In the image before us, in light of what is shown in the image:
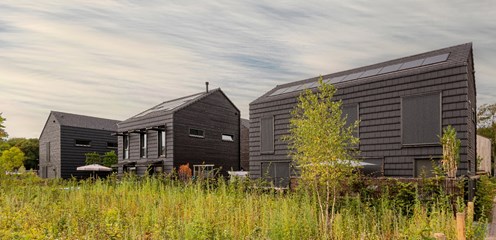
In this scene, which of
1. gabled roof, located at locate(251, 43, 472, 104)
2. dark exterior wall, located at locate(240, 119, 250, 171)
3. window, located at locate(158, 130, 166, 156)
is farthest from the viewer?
dark exterior wall, located at locate(240, 119, 250, 171)

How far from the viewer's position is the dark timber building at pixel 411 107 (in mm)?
→ 15438

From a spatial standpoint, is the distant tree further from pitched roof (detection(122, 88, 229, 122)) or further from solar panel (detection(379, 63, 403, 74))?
solar panel (detection(379, 63, 403, 74))

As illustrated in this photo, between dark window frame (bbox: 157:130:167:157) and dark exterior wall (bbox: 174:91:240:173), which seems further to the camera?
dark window frame (bbox: 157:130:167:157)

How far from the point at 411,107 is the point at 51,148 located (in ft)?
111

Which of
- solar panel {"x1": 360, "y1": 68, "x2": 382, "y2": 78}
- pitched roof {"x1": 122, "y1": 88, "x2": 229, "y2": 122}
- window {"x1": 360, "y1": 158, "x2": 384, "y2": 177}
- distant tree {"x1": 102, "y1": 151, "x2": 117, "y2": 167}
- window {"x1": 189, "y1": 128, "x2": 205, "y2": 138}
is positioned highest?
solar panel {"x1": 360, "y1": 68, "x2": 382, "y2": 78}

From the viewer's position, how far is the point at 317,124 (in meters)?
9.12

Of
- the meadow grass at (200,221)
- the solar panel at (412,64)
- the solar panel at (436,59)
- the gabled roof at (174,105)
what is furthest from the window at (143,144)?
the solar panel at (436,59)

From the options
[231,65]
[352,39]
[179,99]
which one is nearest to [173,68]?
[231,65]

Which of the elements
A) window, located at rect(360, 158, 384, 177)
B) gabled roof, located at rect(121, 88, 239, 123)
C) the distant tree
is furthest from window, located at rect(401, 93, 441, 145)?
the distant tree

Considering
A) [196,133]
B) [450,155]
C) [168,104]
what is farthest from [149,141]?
[450,155]

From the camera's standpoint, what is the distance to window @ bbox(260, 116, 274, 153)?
22594 mm

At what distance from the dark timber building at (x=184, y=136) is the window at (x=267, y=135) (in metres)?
4.01

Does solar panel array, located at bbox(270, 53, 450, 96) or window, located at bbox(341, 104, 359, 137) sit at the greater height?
solar panel array, located at bbox(270, 53, 450, 96)

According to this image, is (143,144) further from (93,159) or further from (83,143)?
(83,143)
